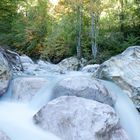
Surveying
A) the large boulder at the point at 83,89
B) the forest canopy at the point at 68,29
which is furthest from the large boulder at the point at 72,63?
the large boulder at the point at 83,89

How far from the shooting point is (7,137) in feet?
11.7

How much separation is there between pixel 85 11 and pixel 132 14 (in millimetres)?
1959

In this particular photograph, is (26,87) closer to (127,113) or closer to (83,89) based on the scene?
(83,89)

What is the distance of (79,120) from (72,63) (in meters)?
7.51

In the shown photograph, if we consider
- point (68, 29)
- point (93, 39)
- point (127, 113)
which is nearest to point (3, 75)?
point (127, 113)

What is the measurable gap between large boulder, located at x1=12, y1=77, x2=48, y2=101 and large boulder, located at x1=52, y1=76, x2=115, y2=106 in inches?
13.7

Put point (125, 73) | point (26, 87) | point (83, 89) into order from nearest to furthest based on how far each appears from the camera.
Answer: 1. point (83, 89)
2. point (26, 87)
3. point (125, 73)

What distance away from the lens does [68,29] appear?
12648 mm

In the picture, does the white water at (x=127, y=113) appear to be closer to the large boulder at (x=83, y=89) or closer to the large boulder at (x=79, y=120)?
the large boulder at (x=83, y=89)

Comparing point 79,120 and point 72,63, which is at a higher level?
point 79,120

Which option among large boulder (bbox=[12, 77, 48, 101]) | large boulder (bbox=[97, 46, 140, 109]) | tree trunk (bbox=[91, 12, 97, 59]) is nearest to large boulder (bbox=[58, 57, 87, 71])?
tree trunk (bbox=[91, 12, 97, 59])

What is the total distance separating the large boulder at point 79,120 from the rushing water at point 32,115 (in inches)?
5.3

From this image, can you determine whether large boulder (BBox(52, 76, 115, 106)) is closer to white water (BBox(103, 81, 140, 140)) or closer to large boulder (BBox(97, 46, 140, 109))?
white water (BBox(103, 81, 140, 140))

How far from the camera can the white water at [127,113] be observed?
4880 millimetres
